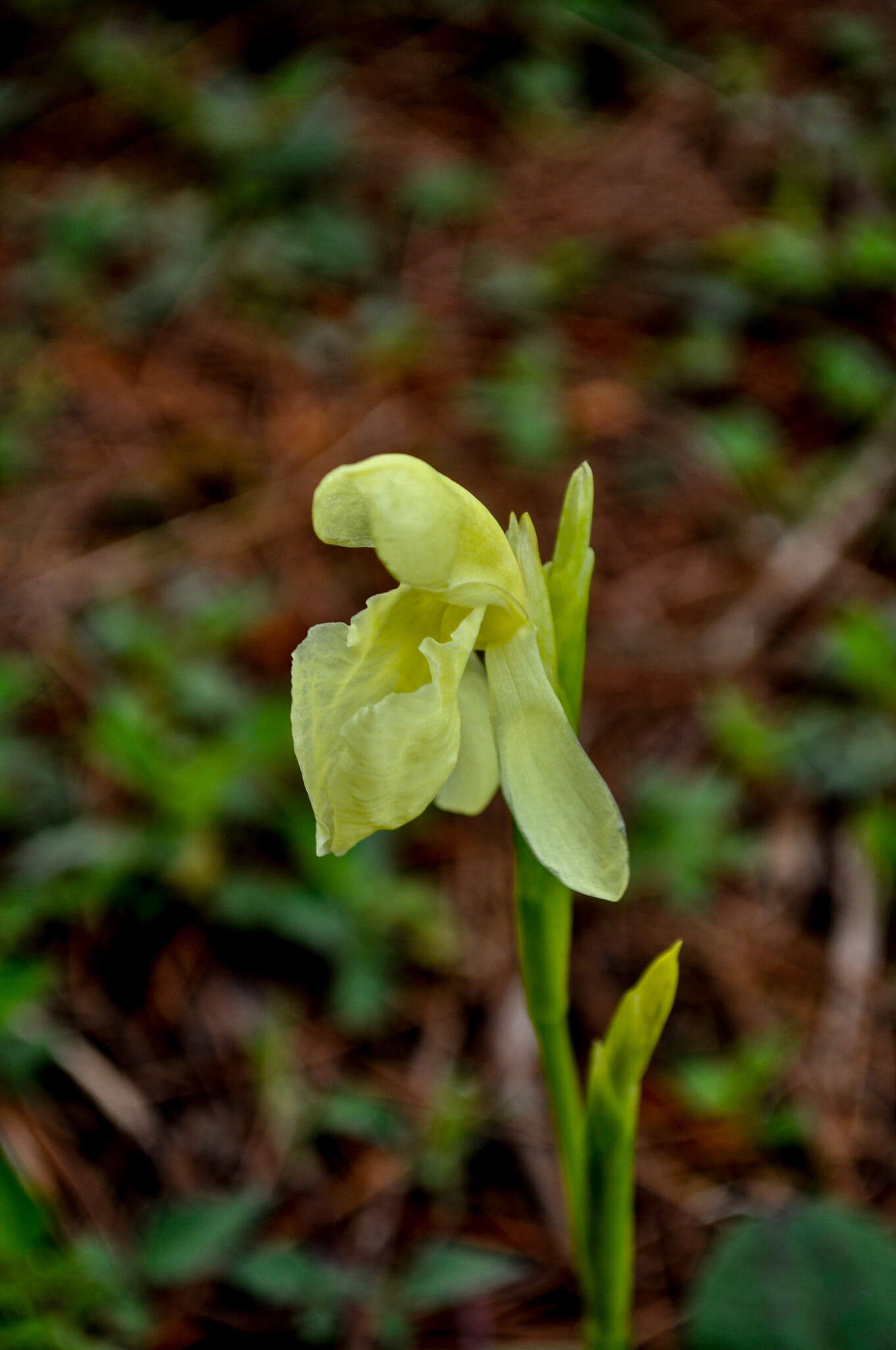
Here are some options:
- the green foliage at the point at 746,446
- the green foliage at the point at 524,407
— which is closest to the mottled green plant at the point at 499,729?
the green foliage at the point at 524,407

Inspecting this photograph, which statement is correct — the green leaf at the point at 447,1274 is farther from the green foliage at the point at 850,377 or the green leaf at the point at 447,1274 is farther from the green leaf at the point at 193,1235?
the green foliage at the point at 850,377

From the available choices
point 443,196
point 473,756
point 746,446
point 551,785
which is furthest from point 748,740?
point 443,196

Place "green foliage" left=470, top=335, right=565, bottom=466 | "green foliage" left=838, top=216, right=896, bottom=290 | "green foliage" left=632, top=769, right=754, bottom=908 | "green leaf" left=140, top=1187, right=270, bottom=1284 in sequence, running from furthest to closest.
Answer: "green foliage" left=838, top=216, right=896, bottom=290
"green foliage" left=470, top=335, right=565, bottom=466
"green foliage" left=632, top=769, right=754, bottom=908
"green leaf" left=140, top=1187, right=270, bottom=1284

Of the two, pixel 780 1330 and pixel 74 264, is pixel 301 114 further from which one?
pixel 780 1330

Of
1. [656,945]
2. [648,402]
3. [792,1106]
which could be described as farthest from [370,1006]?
[648,402]

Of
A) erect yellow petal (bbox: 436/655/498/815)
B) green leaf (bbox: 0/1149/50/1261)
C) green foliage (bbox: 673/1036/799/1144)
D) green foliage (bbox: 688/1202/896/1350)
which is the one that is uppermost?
erect yellow petal (bbox: 436/655/498/815)

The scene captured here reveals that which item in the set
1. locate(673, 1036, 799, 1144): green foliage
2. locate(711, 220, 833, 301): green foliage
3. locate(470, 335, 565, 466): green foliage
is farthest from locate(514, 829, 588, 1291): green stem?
locate(711, 220, 833, 301): green foliage

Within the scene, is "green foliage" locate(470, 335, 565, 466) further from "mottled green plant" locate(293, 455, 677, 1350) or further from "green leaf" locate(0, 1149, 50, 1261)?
"green leaf" locate(0, 1149, 50, 1261)
